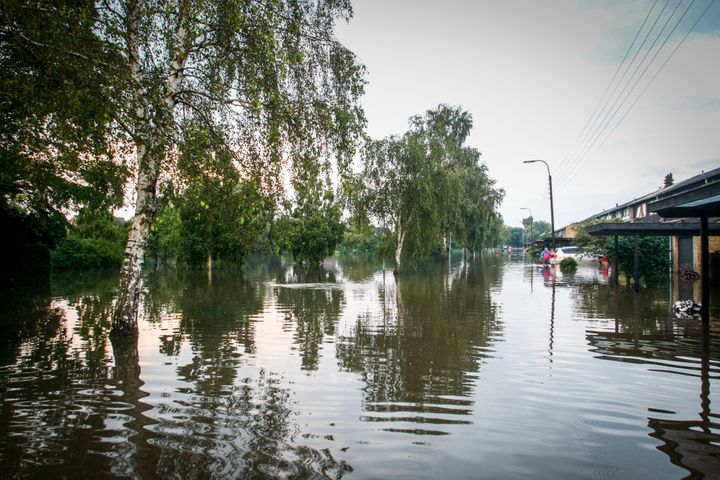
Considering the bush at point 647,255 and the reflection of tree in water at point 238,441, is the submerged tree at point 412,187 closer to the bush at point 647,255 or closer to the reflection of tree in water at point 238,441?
the bush at point 647,255

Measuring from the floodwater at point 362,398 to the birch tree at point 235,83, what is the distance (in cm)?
324

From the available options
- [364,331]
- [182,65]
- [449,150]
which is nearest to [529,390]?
[364,331]

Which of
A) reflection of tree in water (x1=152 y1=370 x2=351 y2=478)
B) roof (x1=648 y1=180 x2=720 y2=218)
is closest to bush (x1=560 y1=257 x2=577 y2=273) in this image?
roof (x1=648 y1=180 x2=720 y2=218)

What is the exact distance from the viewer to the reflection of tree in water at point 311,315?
9.50 metres

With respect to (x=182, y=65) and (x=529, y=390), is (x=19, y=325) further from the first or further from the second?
(x=529, y=390)

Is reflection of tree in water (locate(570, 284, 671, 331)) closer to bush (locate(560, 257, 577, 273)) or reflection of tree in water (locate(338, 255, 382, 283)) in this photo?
reflection of tree in water (locate(338, 255, 382, 283))

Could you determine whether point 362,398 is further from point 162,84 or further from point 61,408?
point 162,84

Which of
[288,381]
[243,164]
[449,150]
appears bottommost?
[288,381]

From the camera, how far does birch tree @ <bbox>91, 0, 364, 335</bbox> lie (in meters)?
9.24

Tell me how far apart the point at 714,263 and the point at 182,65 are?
25.7 metres

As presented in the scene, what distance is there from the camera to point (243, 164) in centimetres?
1187

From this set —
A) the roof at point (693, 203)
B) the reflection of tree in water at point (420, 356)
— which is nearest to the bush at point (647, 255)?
the roof at point (693, 203)

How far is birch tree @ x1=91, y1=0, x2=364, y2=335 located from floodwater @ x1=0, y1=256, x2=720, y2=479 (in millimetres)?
3241

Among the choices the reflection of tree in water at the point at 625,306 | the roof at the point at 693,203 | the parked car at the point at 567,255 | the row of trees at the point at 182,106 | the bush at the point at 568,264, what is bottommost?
the reflection of tree in water at the point at 625,306
